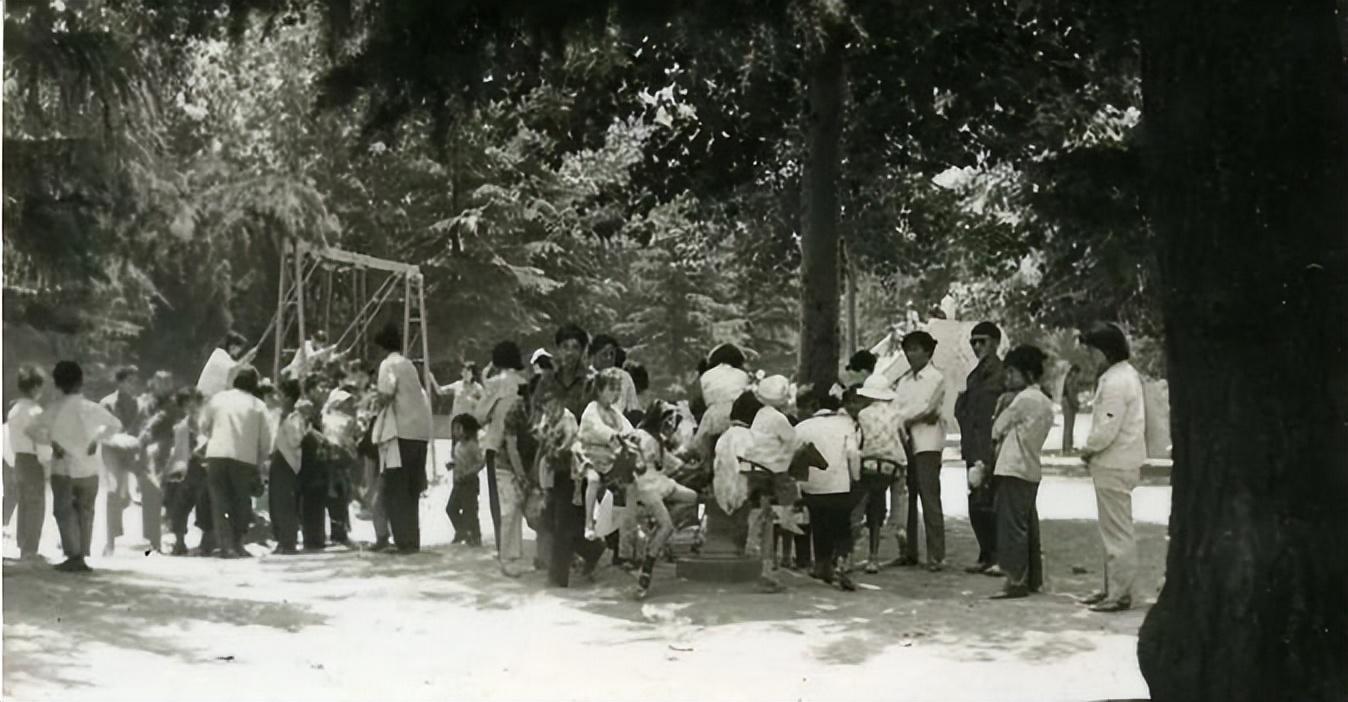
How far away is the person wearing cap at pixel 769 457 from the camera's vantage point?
271 inches

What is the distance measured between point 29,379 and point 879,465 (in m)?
4.28

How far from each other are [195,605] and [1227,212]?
4.71 meters

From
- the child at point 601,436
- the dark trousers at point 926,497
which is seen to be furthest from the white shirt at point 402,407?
the dark trousers at point 926,497

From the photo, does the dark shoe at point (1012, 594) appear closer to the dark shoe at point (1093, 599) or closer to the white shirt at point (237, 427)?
the dark shoe at point (1093, 599)

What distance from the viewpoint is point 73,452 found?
621 cm

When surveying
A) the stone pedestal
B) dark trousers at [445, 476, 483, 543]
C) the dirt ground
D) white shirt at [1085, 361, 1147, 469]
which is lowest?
the dirt ground

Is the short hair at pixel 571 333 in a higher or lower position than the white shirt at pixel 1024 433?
higher

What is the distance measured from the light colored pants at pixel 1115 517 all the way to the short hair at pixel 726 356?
1.82m

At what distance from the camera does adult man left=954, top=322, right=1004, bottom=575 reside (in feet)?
22.8

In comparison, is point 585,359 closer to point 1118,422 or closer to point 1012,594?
point 1012,594

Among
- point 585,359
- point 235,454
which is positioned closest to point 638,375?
point 585,359

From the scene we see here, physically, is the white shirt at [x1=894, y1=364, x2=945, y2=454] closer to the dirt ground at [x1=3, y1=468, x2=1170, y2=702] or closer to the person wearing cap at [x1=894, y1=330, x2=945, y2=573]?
the person wearing cap at [x1=894, y1=330, x2=945, y2=573]

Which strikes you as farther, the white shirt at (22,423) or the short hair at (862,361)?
the short hair at (862,361)

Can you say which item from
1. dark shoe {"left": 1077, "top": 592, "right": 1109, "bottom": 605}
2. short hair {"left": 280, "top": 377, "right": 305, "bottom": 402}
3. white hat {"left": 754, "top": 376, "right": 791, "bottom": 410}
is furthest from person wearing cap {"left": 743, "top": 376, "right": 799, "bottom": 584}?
short hair {"left": 280, "top": 377, "right": 305, "bottom": 402}
